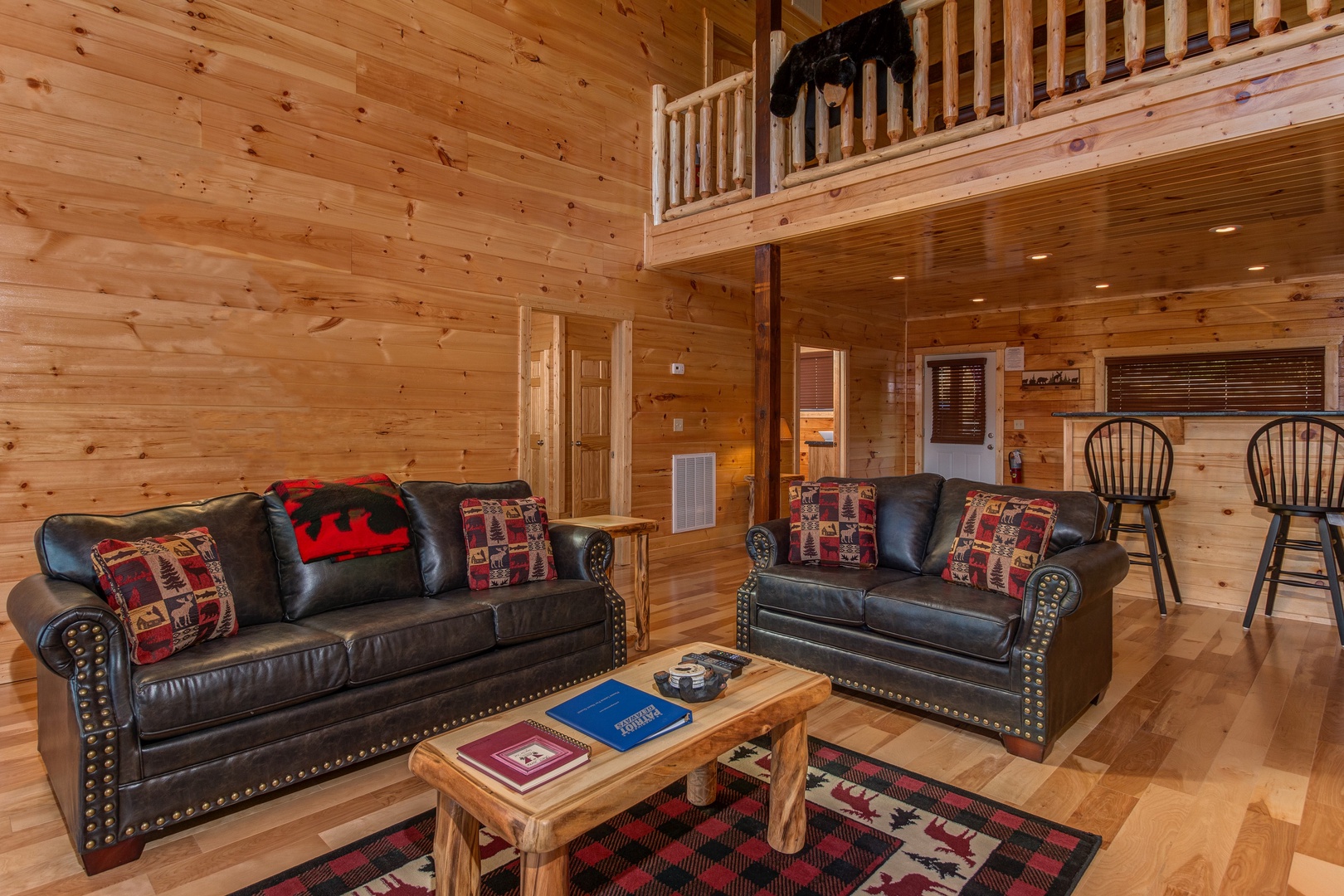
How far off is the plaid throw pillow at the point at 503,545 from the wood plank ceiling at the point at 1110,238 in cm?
272

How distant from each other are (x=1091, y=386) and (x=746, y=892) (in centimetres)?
697

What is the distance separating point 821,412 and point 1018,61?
6.35m

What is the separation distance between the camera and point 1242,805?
2189 mm

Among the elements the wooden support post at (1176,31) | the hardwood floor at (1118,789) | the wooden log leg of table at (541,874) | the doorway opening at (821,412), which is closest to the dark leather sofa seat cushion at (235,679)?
the hardwood floor at (1118,789)

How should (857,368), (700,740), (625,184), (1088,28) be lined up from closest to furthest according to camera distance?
1. (700,740)
2. (1088,28)
3. (625,184)
4. (857,368)

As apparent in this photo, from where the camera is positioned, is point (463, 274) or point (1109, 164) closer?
point (1109, 164)

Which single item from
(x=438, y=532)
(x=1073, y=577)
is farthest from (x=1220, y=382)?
(x=438, y=532)

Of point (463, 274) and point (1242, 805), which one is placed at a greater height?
point (463, 274)

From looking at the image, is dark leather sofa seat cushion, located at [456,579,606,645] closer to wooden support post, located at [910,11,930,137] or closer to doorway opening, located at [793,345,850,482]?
wooden support post, located at [910,11,930,137]

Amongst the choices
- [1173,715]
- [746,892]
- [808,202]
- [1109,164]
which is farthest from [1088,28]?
[746,892]

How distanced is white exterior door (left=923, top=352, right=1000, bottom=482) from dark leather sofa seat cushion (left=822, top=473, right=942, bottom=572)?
16.3 feet

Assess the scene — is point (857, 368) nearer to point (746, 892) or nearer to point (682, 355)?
point (682, 355)

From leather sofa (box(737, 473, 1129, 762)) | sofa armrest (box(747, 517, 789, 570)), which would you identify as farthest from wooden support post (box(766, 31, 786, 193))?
sofa armrest (box(747, 517, 789, 570))

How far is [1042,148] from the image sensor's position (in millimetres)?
3494
